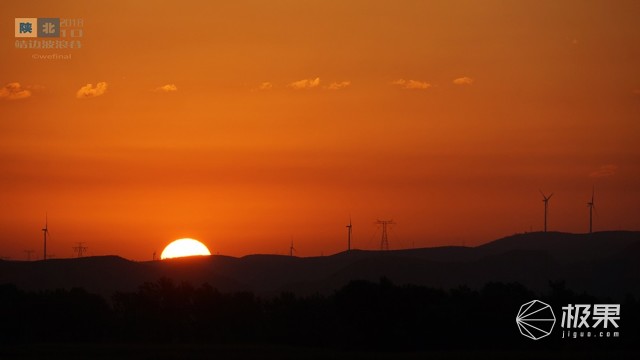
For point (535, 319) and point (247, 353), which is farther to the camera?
point (535, 319)

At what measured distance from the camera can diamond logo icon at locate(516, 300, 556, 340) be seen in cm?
12888

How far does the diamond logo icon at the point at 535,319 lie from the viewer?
129 m

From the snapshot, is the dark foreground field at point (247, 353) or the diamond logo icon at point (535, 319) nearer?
the dark foreground field at point (247, 353)

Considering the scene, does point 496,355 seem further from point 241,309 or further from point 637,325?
point 241,309

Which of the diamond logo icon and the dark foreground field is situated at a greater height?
the diamond logo icon

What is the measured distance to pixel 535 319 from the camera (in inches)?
5241

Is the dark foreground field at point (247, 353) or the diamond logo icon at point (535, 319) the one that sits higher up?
the diamond logo icon at point (535, 319)

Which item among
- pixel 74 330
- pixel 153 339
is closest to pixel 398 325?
pixel 153 339

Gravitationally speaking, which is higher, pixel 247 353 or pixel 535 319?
pixel 535 319

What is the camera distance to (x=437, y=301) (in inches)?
6191

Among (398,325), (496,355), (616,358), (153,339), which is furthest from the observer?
(153,339)

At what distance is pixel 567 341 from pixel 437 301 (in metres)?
38.2

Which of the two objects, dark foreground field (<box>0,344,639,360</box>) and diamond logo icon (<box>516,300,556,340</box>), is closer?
dark foreground field (<box>0,344,639,360</box>)

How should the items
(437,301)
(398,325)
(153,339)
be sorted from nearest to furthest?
1. (398,325)
2. (437,301)
3. (153,339)
